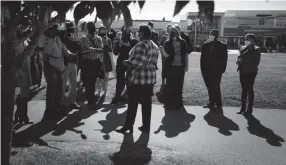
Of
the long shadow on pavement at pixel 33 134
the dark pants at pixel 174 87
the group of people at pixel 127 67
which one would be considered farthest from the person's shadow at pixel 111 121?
the dark pants at pixel 174 87

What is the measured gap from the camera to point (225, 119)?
269 inches

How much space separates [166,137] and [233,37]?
183 ft

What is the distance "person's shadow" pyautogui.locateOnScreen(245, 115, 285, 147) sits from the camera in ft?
17.9

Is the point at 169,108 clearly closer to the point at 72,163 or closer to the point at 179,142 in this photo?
the point at 179,142

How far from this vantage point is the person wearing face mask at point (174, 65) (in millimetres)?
7461

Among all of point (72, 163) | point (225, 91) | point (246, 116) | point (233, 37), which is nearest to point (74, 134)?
point (72, 163)

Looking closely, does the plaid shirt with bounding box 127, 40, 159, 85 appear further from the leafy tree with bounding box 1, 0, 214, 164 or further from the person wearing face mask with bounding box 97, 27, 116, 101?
the person wearing face mask with bounding box 97, 27, 116, 101

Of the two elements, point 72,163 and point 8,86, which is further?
point 72,163

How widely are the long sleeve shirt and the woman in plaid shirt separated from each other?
1.66 metres

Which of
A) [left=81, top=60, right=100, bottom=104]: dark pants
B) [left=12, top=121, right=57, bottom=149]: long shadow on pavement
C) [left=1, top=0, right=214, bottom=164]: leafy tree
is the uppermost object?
[left=1, top=0, right=214, bottom=164]: leafy tree

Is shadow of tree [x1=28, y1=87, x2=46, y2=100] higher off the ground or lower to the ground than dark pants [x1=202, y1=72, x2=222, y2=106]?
lower

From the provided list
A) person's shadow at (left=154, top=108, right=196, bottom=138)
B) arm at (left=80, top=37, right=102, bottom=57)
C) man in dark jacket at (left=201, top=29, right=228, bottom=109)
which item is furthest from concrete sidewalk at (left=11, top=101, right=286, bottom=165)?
arm at (left=80, top=37, right=102, bottom=57)

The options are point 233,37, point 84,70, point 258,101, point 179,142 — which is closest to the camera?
point 179,142

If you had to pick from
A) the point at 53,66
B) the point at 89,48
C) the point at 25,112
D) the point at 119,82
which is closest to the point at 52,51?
the point at 53,66
